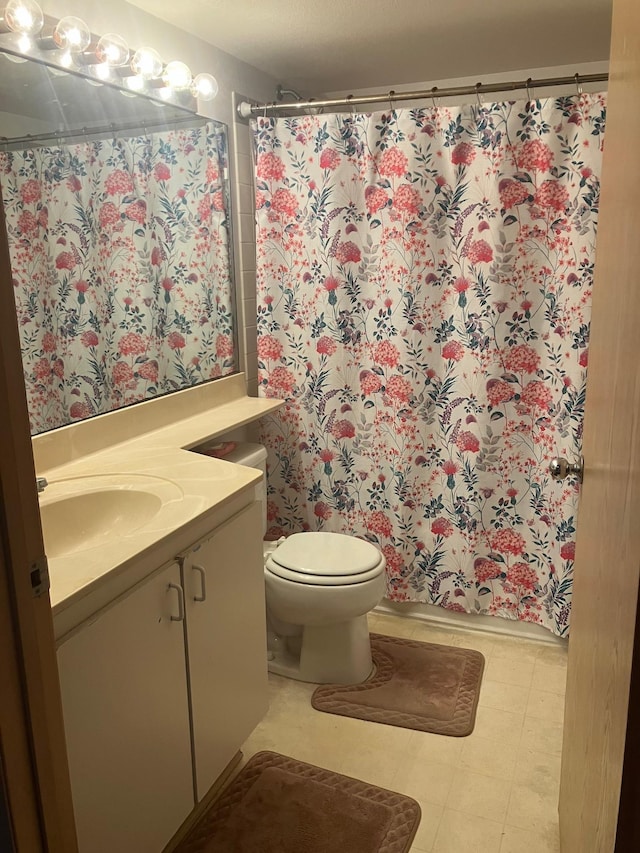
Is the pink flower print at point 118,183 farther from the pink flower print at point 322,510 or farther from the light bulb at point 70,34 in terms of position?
→ the pink flower print at point 322,510

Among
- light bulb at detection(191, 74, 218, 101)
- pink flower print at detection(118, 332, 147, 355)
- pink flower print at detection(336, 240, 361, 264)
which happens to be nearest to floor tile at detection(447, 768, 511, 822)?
pink flower print at detection(118, 332, 147, 355)

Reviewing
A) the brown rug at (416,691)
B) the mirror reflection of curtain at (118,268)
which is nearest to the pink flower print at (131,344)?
the mirror reflection of curtain at (118,268)

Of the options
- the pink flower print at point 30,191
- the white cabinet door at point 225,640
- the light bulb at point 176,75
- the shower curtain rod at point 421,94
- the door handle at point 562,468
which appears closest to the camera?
the door handle at point 562,468

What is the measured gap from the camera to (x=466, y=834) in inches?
66.4

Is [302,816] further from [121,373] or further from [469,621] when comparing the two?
[121,373]

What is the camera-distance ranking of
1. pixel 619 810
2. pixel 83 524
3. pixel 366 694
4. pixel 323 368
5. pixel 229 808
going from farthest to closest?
pixel 323 368 < pixel 366 694 < pixel 229 808 < pixel 83 524 < pixel 619 810

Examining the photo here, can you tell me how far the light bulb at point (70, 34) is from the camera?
1651 millimetres

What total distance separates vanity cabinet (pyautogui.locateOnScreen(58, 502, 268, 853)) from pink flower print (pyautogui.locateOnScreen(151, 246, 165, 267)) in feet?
3.03

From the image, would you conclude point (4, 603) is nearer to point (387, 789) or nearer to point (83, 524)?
point (83, 524)

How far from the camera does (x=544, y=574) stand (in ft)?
8.15

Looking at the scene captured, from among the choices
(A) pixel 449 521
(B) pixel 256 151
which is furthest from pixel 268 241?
(A) pixel 449 521

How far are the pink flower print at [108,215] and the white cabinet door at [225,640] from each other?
0.93m

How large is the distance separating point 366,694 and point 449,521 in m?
0.70

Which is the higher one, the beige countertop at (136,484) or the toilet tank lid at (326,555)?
the beige countertop at (136,484)
